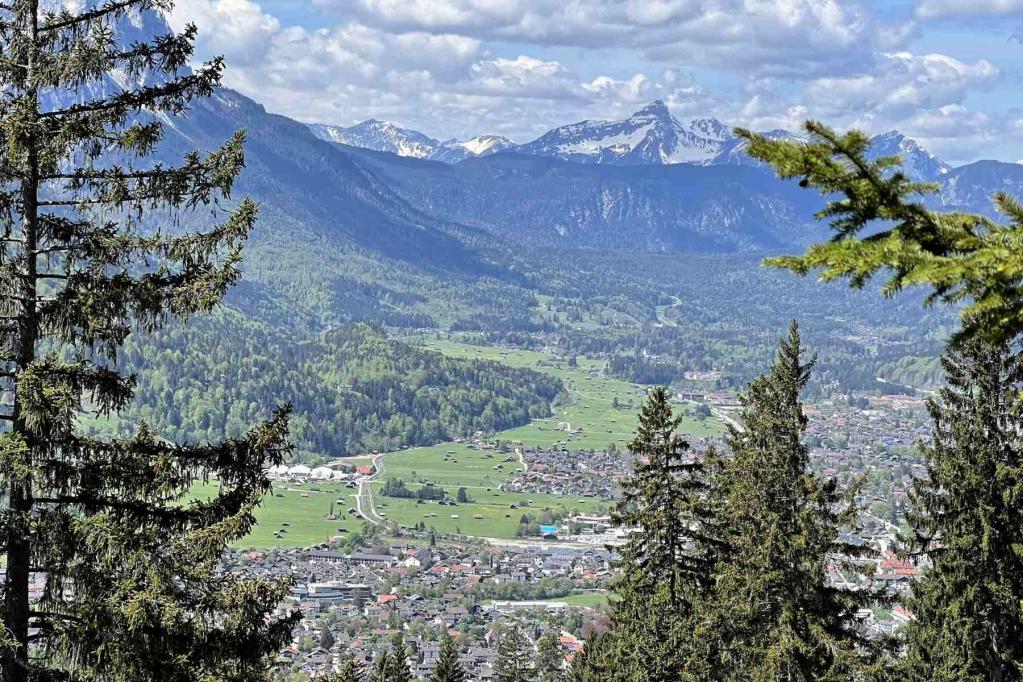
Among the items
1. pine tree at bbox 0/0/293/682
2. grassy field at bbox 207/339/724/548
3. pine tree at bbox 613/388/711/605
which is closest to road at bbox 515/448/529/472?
grassy field at bbox 207/339/724/548

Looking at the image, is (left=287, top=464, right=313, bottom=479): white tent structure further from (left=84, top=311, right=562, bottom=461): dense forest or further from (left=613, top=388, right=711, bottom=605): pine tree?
(left=613, top=388, right=711, bottom=605): pine tree

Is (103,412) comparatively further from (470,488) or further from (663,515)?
(470,488)

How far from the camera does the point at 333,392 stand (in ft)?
571

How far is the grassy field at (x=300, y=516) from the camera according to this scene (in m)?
93.0

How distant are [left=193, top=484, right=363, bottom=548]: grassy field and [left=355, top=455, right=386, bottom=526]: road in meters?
1.00

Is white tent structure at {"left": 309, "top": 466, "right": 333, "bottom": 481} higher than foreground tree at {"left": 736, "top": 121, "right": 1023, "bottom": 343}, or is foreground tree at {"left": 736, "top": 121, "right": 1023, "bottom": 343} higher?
foreground tree at {"left": 736, "top": 121, "right": 1023, "bottom": 343}

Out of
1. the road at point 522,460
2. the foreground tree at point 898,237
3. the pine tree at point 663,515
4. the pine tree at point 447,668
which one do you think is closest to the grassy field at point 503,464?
the road at point 522,460

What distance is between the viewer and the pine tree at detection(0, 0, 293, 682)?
9578 millimetres

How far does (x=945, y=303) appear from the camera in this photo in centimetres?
594

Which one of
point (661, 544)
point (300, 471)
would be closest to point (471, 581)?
point (300, 471)

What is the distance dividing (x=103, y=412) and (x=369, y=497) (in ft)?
362

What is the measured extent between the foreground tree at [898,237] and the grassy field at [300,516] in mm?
80669

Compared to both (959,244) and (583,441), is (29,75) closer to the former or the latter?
(959,244)

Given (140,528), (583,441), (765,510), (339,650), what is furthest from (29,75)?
(583,441)
